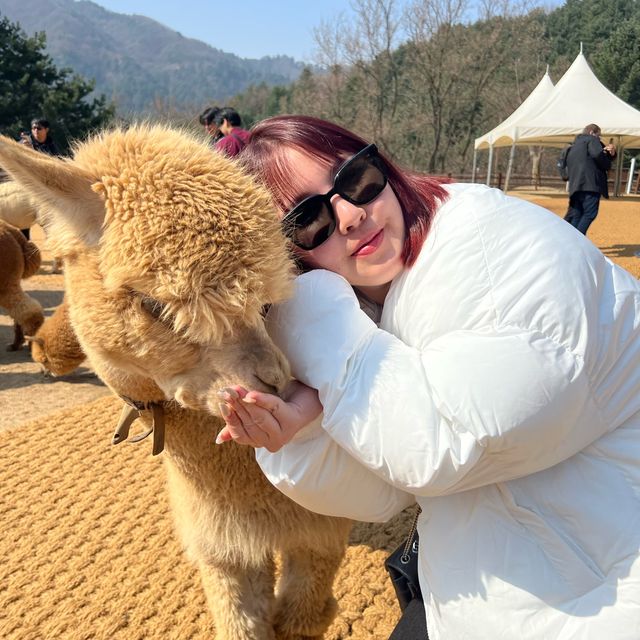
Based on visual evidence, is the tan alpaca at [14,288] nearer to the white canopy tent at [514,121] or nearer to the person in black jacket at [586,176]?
the person in black jacket at [586,176]

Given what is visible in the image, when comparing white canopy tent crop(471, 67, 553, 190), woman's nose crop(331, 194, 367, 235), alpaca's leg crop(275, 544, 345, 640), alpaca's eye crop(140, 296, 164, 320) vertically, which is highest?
white canopy tent crop(471, 67, 553, 190)

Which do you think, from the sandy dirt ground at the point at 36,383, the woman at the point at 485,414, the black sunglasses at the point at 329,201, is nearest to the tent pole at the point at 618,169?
the sandy dirt ground at the point at 36,383

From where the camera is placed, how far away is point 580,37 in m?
41.7

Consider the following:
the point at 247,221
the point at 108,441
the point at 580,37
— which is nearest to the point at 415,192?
the point at 247,221

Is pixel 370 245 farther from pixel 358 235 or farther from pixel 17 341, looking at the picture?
pixel 17 341

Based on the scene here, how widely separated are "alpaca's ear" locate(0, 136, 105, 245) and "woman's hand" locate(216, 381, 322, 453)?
0.43 meters

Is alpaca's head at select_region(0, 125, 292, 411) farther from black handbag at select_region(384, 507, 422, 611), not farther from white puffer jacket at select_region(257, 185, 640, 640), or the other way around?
black handbag at select_region(384, 507, 422, 611)

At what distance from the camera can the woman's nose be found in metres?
1.18

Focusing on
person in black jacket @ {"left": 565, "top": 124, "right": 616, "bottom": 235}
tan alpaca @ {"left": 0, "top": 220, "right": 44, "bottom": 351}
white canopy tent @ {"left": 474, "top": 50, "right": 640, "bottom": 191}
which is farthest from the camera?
white canopy tent @ {"left": 474, "top": 50, "right": 640, "bottom": 191}

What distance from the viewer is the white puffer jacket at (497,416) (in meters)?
0.93

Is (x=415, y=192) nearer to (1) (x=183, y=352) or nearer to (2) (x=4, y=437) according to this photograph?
(1) (x=183, y=352)

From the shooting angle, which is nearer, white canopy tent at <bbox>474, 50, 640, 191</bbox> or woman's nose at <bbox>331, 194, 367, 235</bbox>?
woman's nose at <bbox>331, 194, 367, 235</bbox>

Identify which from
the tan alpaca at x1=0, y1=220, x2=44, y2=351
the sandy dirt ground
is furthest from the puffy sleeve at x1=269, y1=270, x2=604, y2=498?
the tan alpaca at x1=0, y1=220, x2=44, y2=351

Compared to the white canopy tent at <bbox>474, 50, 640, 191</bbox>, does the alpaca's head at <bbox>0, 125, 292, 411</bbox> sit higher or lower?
lower
